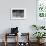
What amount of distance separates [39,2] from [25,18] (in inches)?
32.8

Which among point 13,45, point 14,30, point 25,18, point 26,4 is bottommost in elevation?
point 13,45

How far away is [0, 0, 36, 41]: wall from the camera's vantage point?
603cm

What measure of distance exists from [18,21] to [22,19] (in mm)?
177

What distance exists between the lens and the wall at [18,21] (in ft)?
19.8

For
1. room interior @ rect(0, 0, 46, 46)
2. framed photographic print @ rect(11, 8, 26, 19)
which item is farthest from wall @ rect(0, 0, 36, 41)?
framed photographic print @ rect(11, 8, 26, 19)

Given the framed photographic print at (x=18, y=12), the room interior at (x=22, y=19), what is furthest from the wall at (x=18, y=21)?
the framed photographic print at (x=18, y=12)

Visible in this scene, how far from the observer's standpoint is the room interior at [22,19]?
6023mm

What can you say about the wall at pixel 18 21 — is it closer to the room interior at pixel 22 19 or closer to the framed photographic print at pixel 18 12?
the room interior at pixel 22 19

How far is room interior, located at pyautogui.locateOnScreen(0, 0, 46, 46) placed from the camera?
6.02 meters

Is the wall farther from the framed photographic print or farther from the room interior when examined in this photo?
the framed photographic print

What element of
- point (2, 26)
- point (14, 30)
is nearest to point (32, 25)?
point (14, 30)

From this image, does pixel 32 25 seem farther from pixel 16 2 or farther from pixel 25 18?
pixel 16 2

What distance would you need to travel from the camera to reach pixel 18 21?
609 cm

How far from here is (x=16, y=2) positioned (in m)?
6.03
